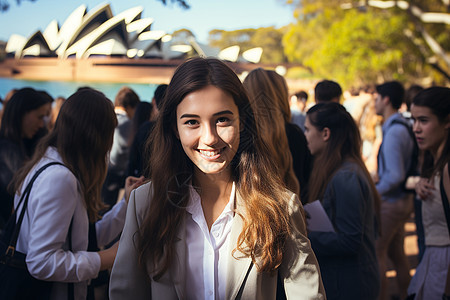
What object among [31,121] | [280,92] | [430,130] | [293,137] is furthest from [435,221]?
[31,121]

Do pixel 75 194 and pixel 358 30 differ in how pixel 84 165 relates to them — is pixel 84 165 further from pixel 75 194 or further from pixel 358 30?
pixel 358 30

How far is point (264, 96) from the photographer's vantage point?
2746mm

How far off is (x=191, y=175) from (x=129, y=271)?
0.40 metres

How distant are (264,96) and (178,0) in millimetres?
1265

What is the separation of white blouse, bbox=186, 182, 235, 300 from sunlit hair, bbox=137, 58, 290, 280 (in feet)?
0.16

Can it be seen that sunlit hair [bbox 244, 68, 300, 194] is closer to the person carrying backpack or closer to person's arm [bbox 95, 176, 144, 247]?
person's arm [bbox 95, 176, 144, 247]

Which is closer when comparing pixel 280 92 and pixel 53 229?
pixel 53 229

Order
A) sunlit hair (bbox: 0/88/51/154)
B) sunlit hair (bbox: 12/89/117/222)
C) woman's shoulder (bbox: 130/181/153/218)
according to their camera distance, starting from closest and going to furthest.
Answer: woman's shoulder (bbox: 130/181/153/218)
sunlit hair (bbox: 12/89/117/222)
sunlit hair (bbox: 0/88/51/154)

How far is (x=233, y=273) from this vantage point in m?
1.45

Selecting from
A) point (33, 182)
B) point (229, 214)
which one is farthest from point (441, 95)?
point (33, 182)

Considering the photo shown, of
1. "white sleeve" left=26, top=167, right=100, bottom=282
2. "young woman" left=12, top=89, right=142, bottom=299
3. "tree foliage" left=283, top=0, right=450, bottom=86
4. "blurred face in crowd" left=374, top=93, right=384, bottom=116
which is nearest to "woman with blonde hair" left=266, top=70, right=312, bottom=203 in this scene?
"young woman" left=12, top=89, right=142, bottom=299

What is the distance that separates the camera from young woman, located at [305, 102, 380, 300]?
2.34 m

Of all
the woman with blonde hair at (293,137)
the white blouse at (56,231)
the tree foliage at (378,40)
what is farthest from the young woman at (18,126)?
the tree foliage at (378,40)

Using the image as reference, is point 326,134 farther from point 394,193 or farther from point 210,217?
point 394,193
